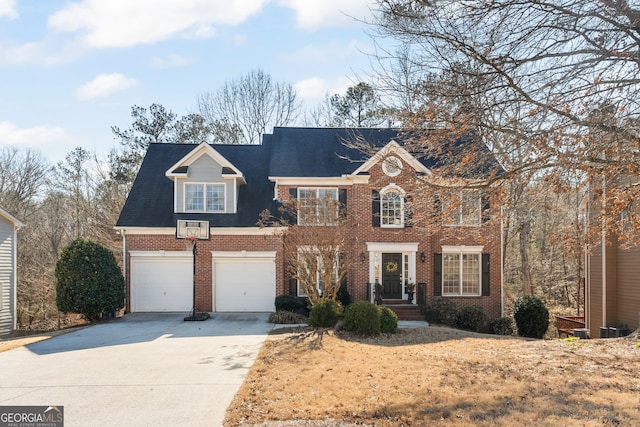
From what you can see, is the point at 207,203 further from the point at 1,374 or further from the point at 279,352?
the point at 1,374

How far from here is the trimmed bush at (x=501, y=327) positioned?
17.5 m

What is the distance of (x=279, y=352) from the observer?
35.3 feet

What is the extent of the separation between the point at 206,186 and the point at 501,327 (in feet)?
40.6

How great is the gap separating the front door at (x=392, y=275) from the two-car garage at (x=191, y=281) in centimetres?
430

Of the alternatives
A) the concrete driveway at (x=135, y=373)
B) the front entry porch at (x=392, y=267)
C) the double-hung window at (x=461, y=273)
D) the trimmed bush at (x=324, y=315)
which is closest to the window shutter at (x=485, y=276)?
the double-hung window at (x=461, y=273)

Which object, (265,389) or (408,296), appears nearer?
(265,389)

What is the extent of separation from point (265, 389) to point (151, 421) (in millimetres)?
1967

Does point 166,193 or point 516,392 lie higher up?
point 166,193

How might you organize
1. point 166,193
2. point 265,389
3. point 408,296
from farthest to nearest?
1. point 166,193
2. point 408,296
3. point 265,389

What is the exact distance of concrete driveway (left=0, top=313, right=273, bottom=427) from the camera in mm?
6531

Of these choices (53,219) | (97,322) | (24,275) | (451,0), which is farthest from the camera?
(53,219)

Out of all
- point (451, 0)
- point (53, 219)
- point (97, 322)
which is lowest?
point (97, 322)

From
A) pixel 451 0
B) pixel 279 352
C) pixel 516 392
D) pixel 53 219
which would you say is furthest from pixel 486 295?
pixel 53 219

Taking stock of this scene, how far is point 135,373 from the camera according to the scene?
877 centimetres
